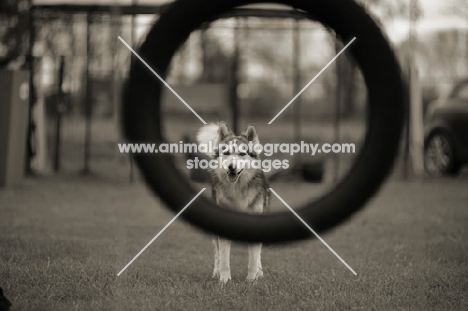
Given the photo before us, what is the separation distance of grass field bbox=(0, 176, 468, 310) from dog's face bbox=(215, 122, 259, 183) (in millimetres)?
726

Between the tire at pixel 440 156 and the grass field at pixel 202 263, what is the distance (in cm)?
335

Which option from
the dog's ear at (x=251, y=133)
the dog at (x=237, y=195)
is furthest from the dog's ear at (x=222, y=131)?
the dog at (x=237, y=195)

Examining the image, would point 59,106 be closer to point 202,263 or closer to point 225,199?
point 202,263

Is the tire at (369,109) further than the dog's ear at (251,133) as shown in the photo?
No

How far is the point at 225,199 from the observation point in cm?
384

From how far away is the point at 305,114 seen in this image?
20.7 meters

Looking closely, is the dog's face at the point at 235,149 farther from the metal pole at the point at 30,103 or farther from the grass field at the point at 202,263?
the metal pole at the point at 30,103

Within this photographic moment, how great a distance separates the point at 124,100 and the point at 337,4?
2.70 feet

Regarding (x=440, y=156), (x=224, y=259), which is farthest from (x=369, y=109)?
(x=440, y=156)

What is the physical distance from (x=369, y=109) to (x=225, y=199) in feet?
5.68

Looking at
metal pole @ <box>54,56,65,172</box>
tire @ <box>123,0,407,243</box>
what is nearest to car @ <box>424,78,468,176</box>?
metal pole @ <box>54,56,65,172</box>

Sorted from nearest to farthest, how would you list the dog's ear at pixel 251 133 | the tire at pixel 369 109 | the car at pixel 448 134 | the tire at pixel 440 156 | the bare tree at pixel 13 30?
the tire at pixel 369 109 → the dog's ear at pixel 251 133 → the car at pixel 448 134 → the tire at pixel 440 156 → the bare tree at pixel 13 30

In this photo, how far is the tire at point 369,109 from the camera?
2.18 m

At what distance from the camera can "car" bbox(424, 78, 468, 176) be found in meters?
10.2
